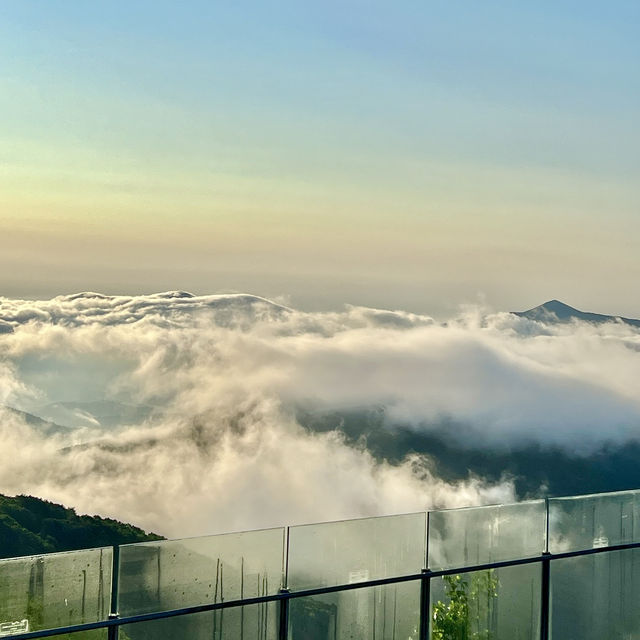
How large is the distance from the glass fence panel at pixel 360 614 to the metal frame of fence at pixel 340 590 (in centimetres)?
5

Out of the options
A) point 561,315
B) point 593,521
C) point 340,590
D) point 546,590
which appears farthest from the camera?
point 561,315

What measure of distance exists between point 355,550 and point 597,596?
234 centimetres

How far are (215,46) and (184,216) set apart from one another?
60.1 ft

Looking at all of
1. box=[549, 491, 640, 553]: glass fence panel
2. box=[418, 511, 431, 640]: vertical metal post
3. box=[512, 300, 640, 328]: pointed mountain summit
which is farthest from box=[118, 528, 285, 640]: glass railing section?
box=[512, 300, 640, 328]: pointed mountain summit

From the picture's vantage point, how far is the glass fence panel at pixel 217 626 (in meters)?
6.61

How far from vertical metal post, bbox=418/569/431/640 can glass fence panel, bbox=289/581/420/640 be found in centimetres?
3

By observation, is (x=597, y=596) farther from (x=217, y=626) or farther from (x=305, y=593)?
(x=217, y=626)

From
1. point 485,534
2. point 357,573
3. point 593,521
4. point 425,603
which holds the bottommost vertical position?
point 425,603

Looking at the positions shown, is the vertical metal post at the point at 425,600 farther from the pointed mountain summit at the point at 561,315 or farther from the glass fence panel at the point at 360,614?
the pointed mountain summit at the point at 561,315

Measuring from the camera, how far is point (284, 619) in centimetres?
706

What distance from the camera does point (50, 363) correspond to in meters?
96.1

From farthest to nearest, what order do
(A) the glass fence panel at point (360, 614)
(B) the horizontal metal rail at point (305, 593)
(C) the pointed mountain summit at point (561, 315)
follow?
1. (C) the pointed mountain summit at point (561, 315)
2. (A) the glass fence panel at point (360, 614)
3. (B) the horizontal metal rail at point (305, 593)

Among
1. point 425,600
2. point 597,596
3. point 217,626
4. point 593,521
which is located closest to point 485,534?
point 425,600

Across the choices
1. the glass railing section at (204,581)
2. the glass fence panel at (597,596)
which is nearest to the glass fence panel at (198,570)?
the glass railing section at (204,581)
